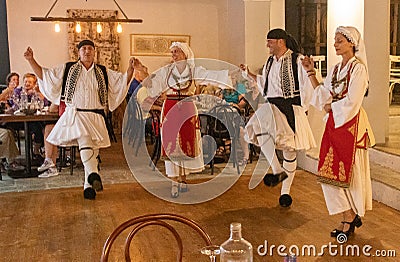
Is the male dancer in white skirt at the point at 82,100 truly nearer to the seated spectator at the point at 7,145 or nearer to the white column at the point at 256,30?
the seated spectator at the point at 7,145

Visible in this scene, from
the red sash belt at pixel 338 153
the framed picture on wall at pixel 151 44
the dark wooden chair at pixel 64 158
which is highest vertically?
the framed picture on wall at pixel 151 44

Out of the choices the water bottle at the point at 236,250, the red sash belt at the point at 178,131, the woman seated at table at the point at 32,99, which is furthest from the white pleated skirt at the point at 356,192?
the woman seated at table at the point at 32,99

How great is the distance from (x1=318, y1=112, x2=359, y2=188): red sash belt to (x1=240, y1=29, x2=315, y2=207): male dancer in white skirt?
0.68 m

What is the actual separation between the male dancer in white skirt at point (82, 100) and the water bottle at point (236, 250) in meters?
3.91

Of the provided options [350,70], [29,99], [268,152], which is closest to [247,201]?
[268,152]

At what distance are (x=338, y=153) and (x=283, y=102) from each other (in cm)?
92

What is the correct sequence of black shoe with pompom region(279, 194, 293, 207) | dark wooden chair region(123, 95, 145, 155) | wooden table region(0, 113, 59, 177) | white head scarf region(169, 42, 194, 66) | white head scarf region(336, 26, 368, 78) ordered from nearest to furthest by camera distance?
1. white head scarf region(336, 26, 368, 78)
2. black shoe with pompom region(279, 194, 293, 207)
3. white head scarf region(169, 42, 194, 66)
4. wooden table region(0, 113, 59, 177)
5. dark wooden chair region(123, 95, 145, 155)

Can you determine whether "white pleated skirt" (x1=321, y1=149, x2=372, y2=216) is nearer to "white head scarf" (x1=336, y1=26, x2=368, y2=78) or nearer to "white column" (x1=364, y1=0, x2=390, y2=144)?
"white head scarf" (x1=336, y1=26, x2=368, y2=78)

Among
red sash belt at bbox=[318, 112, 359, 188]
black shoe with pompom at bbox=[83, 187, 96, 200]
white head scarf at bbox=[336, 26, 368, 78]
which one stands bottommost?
black shoe with pompom at bbox=[83, 187, 96, 200]

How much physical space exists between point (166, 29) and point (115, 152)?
11.4 ft

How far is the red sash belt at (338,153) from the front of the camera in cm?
373

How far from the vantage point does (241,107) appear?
714 cm

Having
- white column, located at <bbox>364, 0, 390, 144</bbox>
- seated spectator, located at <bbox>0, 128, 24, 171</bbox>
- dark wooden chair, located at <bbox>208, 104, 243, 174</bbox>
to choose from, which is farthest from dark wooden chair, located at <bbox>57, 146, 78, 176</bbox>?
white column, located at <bbox>364, 0, 390, 144</bbox>

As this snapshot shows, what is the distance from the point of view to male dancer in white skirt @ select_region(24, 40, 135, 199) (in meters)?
5.13
